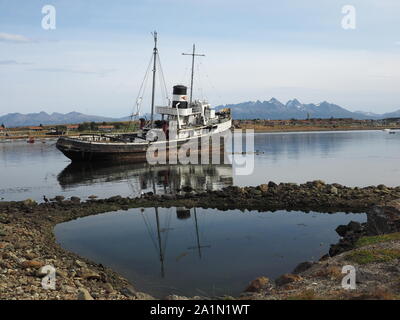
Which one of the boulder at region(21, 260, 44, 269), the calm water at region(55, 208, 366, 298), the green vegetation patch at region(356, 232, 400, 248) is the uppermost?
the green vegetation patch at region(356, 232, 400, 248)

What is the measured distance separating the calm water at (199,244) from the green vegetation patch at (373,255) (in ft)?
8.10

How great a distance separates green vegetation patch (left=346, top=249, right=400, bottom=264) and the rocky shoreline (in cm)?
15

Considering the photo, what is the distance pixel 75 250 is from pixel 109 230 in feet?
9.84

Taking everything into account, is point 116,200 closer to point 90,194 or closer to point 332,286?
point 90,194

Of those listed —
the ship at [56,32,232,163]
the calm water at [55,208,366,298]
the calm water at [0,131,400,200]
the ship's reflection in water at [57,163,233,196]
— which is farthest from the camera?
the ship at [56,32,232,163]

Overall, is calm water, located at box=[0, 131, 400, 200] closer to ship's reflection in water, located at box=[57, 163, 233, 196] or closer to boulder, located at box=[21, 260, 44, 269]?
ship's reflection in water, located at box=[57, 163, 233, 196]

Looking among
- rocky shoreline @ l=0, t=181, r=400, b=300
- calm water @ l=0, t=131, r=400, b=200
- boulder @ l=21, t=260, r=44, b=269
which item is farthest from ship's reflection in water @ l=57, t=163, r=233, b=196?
boulder @ l=21, t=260, r=44, b=269

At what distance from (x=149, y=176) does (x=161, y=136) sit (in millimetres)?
12019

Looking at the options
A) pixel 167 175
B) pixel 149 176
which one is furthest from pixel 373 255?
pixel 167 175

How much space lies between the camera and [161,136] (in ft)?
157

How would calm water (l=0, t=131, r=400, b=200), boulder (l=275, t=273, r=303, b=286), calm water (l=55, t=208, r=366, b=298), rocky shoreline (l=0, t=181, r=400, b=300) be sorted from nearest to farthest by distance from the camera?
rocky shoreline (l=0, t=181, r=400, b=300)
boulder (l=275, t=273, r=303, b=286)
calm water (l=55, t=208, r=366, b=298)
calm water (l=0, t=131, r=400, b=200)

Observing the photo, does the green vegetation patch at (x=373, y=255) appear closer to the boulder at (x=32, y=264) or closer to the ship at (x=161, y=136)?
the boulder at (x=32, y=264)

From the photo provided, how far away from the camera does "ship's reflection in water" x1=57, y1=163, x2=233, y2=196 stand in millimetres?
30719

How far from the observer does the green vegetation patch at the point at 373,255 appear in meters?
11.2
